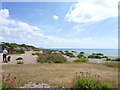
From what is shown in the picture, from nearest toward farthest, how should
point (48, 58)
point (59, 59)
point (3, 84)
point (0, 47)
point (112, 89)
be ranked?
point (3, 84) < point (112, 89) < point (59, 59) < point (48, 58) < point (0, 47)

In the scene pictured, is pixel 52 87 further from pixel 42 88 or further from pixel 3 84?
pixel 3 84

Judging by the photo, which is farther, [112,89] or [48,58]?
[48,58]

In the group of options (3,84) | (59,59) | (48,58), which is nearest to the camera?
(3,84)

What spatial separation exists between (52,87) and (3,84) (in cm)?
127

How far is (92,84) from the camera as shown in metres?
3.08

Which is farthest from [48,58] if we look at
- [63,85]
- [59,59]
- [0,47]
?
[0,47]

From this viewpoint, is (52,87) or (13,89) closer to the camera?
(13,89)

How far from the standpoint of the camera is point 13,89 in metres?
3.04

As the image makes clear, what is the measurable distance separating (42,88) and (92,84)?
4.34 ft

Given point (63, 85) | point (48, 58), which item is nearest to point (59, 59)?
point (48, 58)

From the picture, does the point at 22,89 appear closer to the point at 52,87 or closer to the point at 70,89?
the point at 52,87

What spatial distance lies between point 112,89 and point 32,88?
217 cm

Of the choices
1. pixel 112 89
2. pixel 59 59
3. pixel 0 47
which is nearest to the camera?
pixel 112 89

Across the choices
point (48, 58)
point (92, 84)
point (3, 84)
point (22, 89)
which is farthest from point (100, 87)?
point (48, 58)
